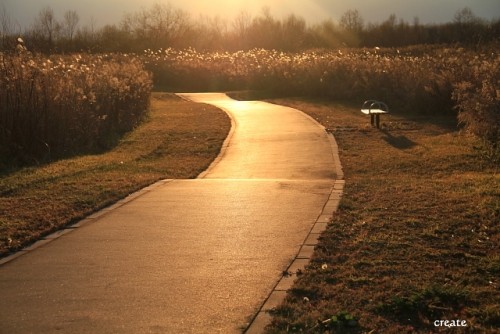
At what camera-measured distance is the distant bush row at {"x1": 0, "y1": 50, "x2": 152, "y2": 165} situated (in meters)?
15.3

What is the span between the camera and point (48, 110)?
15922 mm

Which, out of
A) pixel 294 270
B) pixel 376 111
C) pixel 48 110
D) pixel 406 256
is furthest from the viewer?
pixel 376 111

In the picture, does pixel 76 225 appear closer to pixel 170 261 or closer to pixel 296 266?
pixel 170 261

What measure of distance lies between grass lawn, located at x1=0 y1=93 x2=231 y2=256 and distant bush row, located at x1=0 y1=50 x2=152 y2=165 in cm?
77

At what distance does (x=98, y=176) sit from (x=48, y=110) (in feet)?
13.0

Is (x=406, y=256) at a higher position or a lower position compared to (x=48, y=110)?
lower

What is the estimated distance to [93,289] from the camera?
21.0 feet

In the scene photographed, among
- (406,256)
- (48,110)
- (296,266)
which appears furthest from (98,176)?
(406,256)

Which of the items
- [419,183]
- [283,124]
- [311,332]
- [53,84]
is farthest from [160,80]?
[311,332]

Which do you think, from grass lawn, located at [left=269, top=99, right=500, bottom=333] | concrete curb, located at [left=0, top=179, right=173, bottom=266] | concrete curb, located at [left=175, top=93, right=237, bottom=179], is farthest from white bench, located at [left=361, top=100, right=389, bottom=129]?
concrete curb, located at [left=0, top=179, right=173, bottom=266]

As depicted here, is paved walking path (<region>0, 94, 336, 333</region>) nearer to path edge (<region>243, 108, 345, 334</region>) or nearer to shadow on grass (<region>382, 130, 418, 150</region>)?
path edge (<region>243, 108, 345, 334</region>)

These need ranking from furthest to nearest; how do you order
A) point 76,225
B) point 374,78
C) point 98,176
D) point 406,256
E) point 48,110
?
point 374,78 < point 48,110 < point 98,176 < point 76,225 < point 406,256

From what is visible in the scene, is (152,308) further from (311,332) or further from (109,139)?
(109,139)

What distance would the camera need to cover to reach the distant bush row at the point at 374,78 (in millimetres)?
16734
